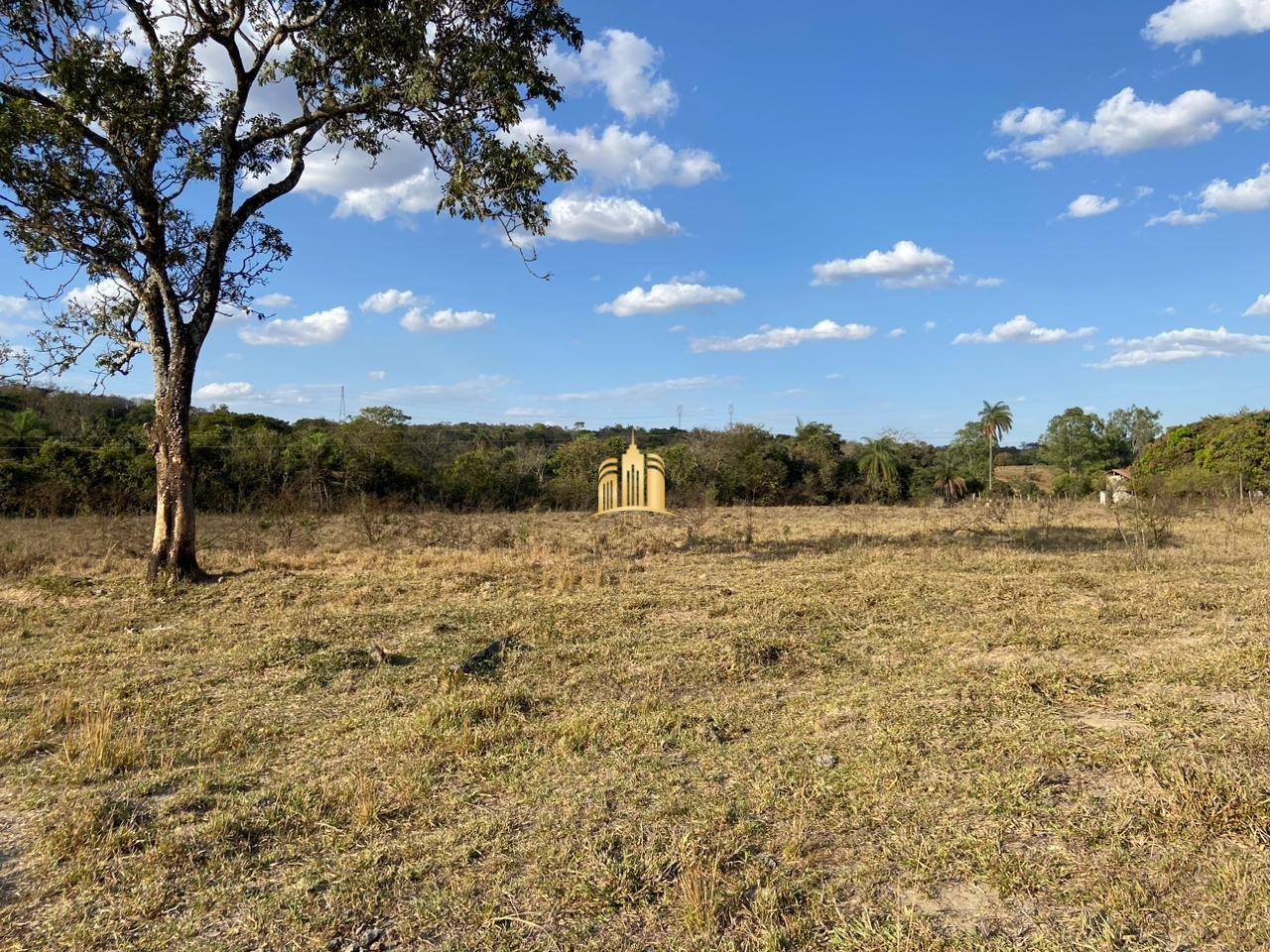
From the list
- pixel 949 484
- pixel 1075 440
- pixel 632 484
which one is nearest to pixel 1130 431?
pixel 1075 440

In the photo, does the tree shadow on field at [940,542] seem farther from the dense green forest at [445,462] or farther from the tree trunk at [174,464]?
the dense green forest at [445,462]

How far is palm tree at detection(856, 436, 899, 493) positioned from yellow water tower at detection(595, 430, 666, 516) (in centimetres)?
1314

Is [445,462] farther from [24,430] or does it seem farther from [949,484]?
[949,484]

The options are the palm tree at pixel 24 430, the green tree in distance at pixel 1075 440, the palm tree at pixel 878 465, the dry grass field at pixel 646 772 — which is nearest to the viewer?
the dry grass field at pixel 646 772

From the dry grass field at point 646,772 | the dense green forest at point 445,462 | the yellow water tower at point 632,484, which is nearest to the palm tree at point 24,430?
the dense green forest at point 445,462

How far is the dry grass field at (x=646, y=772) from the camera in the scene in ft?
8.16

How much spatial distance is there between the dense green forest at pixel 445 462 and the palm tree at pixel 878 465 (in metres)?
0.06

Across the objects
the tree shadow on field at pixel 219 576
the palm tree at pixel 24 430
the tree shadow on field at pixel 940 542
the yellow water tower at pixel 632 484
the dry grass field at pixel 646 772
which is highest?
the palm tree at pixel 24 430

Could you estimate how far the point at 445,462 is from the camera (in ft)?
81.4

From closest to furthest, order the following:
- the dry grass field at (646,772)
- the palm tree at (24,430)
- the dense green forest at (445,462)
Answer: the dry grass field at (646,772)
the dense green forest at (445,462)
the palm tree at (24,430)

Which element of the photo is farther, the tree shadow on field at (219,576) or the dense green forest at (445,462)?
the dense green forest at (445,462)

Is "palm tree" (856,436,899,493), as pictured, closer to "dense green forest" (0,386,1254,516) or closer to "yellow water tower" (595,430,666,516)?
"dense green forest" (0,386,1254,516)

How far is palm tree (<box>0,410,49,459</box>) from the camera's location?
1962 cm

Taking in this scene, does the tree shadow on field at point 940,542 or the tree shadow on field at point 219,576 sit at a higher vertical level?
the tree shadow on field at point 940,542
